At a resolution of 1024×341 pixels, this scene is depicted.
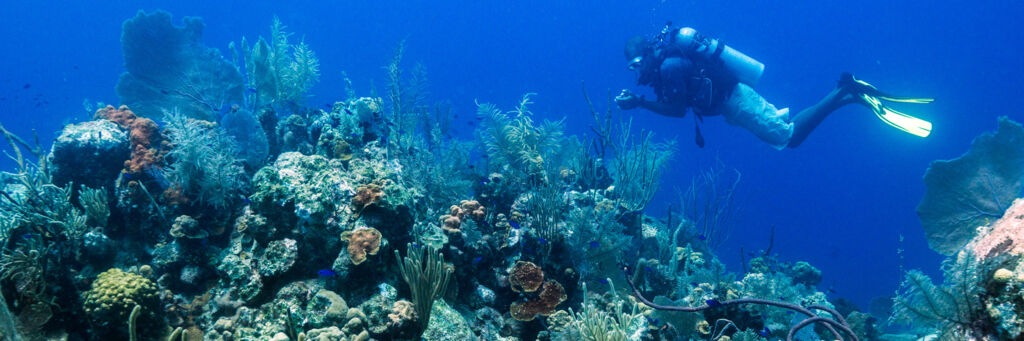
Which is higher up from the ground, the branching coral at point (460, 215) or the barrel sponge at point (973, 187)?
the barrel sponge at point (973, 187)

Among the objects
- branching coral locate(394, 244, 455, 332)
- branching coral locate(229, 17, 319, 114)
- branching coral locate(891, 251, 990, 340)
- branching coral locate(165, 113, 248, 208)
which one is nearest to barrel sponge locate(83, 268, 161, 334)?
branching coral locate(165, 113, 248, 208)

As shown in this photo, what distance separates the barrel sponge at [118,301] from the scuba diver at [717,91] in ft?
24.6

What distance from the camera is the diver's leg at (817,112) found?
870 cm

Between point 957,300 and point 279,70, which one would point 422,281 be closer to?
point 957,300

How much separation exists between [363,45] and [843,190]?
9312cm

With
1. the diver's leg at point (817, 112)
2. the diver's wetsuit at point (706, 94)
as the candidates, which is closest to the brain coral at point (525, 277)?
the diver's wetsuit at point (706, 94)

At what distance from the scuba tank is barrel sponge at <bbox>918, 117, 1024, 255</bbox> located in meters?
3.39

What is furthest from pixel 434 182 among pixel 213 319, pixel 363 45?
pixel 363 45

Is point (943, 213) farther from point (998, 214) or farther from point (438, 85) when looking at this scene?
point (438, 85)

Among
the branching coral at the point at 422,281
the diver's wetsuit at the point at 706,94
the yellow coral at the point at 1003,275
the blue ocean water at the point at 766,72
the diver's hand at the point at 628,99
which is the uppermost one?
the blue ocean water at the point at 766,72

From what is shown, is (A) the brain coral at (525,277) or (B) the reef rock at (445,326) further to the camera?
(A) the brain coral at (525,277)

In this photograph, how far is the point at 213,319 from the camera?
153 inches

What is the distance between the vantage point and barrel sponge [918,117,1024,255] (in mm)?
6699

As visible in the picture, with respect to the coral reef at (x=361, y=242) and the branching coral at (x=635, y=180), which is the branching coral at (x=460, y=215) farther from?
the branching coral at (x=635, y=180)
